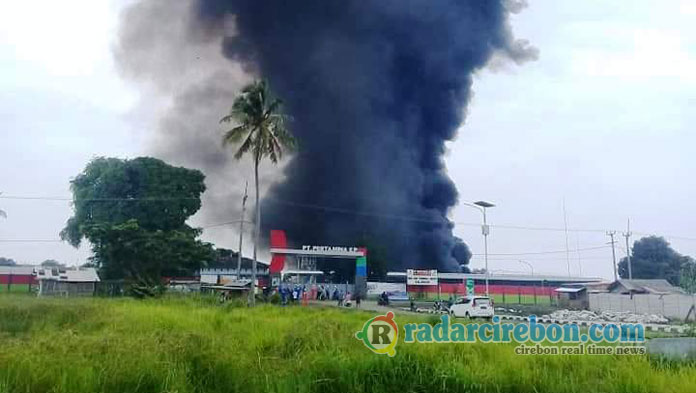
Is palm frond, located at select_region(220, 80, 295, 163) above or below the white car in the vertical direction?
above

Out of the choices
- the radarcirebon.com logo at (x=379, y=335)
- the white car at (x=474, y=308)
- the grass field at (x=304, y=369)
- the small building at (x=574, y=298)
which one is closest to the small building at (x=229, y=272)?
the white car at (x=474, y=308)

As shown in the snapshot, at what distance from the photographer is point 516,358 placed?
9.17 metres

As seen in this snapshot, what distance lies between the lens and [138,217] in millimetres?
51156

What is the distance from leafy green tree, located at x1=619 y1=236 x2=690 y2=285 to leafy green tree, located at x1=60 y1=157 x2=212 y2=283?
65.1 m

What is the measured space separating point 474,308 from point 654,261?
65.6 m

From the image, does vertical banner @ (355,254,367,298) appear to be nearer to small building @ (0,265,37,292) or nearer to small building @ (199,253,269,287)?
small building @ (199,253,269,287)

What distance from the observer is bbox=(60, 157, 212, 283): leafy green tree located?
44344 mm

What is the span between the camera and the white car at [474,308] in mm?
28469

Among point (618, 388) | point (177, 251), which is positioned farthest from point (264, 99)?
point (618, 388)

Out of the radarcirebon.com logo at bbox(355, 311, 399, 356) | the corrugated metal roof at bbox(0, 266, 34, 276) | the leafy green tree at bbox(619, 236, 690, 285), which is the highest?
the leafy green tree at bbox(619, 236, 690, 285)

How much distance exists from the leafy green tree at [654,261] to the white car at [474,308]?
2419 inches

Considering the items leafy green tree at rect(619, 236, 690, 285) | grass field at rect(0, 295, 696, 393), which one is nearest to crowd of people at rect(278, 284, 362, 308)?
grass field at rect(0, 295, 696, 393)

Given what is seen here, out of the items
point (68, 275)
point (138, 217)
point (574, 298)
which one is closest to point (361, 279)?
point (574, 298)

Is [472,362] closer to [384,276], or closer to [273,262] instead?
[273,262]
